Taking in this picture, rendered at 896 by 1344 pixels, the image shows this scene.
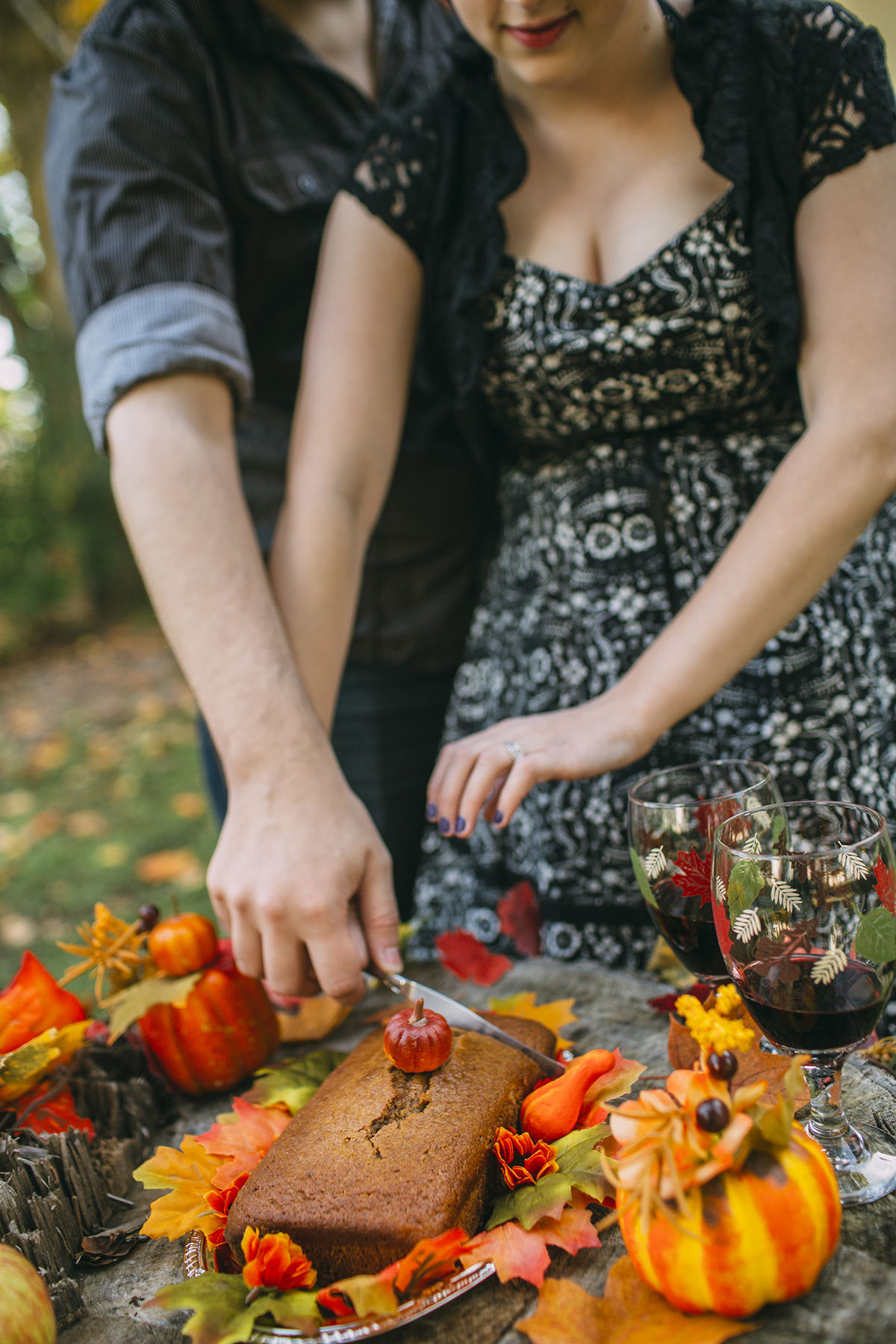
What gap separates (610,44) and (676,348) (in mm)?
391

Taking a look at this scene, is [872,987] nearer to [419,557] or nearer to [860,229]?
[860,229]

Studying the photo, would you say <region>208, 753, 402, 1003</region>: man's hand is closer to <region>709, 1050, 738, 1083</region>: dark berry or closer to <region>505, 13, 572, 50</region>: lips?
<region>709, 1050, 738, 1083</region>: dark berry

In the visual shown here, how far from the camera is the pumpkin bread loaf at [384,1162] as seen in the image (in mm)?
725

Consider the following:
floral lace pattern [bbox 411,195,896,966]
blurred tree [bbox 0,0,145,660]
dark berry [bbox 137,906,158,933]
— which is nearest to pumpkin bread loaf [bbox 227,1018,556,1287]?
dark berry [bbox 137,906,158,933]

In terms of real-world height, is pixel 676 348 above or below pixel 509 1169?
above

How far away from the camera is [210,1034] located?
3.44 feet

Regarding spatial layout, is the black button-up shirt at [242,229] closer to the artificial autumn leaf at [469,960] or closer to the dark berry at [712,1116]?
the artificial autumn leaf at [469,960]

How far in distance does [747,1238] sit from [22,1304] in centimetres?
50

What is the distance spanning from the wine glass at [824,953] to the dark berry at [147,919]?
69cm

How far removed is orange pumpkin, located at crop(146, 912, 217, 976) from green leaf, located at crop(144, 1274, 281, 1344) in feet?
1.33

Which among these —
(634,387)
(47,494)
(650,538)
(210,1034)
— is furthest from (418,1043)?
(47,494)

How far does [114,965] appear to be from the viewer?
109cm

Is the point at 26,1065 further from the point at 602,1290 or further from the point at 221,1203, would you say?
the point at 602,1290

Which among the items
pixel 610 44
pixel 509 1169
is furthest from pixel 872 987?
pixel 610 44
